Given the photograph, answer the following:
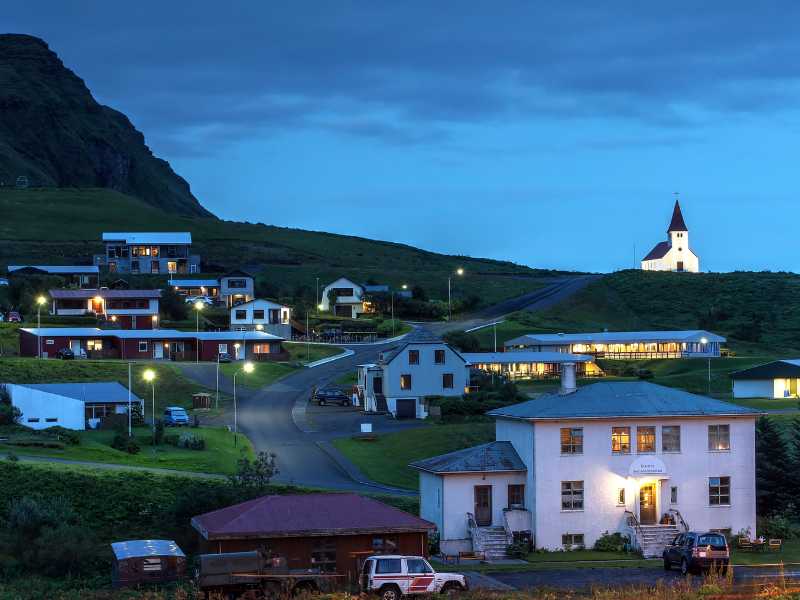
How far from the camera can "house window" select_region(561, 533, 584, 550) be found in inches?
1662

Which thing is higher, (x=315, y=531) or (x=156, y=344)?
(x=156, y=344)

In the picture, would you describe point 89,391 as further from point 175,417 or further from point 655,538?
point 655,538

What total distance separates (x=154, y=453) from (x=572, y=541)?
2262 centimetres

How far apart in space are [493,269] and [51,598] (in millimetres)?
169332

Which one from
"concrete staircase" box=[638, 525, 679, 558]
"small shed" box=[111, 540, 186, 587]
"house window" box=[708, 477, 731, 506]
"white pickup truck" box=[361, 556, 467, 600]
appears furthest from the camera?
"house window" box=[708, 477, 731, 506]

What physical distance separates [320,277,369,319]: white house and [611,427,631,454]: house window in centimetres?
8883

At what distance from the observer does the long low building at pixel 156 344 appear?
3693 inches

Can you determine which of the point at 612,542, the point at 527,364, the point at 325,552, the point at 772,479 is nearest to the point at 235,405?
the point at 527,364

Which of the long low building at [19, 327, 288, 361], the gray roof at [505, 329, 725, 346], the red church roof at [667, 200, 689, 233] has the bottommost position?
the long low building at [19, 327, 288, 361]

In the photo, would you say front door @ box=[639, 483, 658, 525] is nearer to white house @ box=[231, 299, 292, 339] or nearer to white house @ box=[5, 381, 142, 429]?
white house @ box=[5, 381, 142, 429]

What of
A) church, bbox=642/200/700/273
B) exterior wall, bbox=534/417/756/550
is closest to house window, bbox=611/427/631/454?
exterior wall, bbox=534/417/756/550

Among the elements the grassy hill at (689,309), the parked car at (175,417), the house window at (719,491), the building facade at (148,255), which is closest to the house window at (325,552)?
the house window at (719,491)

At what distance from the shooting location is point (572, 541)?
139 feet

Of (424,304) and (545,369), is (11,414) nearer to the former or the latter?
(545,369)
